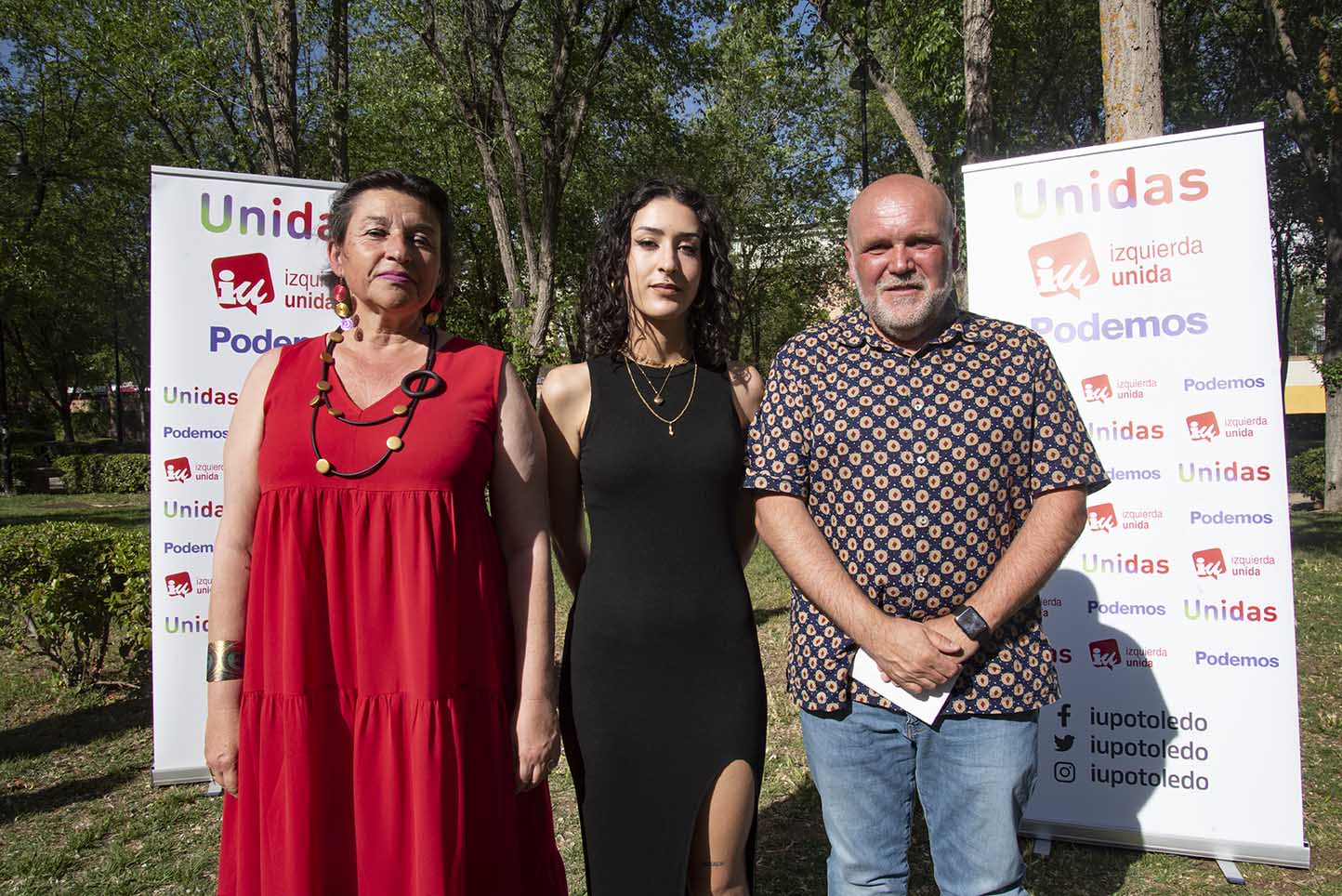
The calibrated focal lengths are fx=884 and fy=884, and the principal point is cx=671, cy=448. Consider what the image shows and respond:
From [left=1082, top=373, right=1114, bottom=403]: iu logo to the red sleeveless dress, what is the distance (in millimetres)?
2776

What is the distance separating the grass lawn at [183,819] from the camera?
11.6 ft

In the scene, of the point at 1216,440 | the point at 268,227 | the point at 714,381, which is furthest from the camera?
the point at 268,227

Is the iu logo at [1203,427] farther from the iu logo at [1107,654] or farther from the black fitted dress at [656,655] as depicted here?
the black fitted dress at [656,655]

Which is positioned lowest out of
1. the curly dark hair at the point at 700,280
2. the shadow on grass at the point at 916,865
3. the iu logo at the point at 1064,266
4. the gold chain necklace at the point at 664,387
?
the shadow on grass at the point at 916,865

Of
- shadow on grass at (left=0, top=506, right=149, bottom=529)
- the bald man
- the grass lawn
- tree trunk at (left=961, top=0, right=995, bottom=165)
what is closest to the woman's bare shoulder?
the bald man

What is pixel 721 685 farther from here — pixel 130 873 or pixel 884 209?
pixel 130 873

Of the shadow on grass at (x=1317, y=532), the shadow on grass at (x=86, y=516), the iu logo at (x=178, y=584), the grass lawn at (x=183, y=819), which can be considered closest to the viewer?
→ the grass lawn at (x=183, y=819)

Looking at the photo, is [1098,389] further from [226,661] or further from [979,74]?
[979,74]

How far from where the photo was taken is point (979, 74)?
8148 mm

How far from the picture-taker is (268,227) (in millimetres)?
4508

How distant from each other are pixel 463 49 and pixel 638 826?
41.2 ft

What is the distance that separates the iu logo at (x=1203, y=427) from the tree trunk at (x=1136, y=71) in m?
1.62

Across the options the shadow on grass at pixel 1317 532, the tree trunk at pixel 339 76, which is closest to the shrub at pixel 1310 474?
the shadow on grass at pixel 1317 532

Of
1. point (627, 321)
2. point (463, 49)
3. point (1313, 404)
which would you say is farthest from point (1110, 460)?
point (1313, 404)
